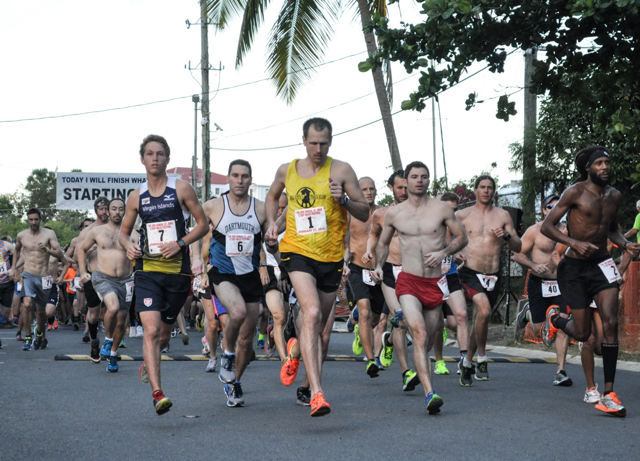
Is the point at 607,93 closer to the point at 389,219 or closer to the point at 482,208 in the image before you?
the point at 482,208

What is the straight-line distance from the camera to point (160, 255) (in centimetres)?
675

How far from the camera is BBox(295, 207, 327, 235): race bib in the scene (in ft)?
21.7

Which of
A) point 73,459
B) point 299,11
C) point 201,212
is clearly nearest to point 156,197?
point 201,212

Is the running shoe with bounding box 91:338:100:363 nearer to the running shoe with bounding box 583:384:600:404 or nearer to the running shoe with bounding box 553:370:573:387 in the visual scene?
the running shoe with bounding box 553:370:573:387

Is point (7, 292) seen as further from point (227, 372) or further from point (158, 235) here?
point (158, 235)

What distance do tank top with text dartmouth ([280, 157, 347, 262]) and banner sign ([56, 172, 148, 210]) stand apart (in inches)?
969

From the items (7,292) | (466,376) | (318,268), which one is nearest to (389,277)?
(466,376)

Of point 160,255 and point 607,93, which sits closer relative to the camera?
point 160,255

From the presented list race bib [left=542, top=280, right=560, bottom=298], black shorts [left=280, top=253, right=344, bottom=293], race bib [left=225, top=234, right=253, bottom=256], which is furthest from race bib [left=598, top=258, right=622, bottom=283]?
race bib [left=225, top=234, right=253, bottom=256]

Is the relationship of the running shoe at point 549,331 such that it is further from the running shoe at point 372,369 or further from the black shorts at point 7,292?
the black shorts at point 7,292

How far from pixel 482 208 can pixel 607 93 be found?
200 cm

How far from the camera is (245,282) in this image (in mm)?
7426

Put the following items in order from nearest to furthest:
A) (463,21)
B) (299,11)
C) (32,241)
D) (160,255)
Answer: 1. (160,255)
2. (463,21)
3. (32,241)
4. (299,11)

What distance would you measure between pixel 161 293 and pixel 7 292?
40.9ft
